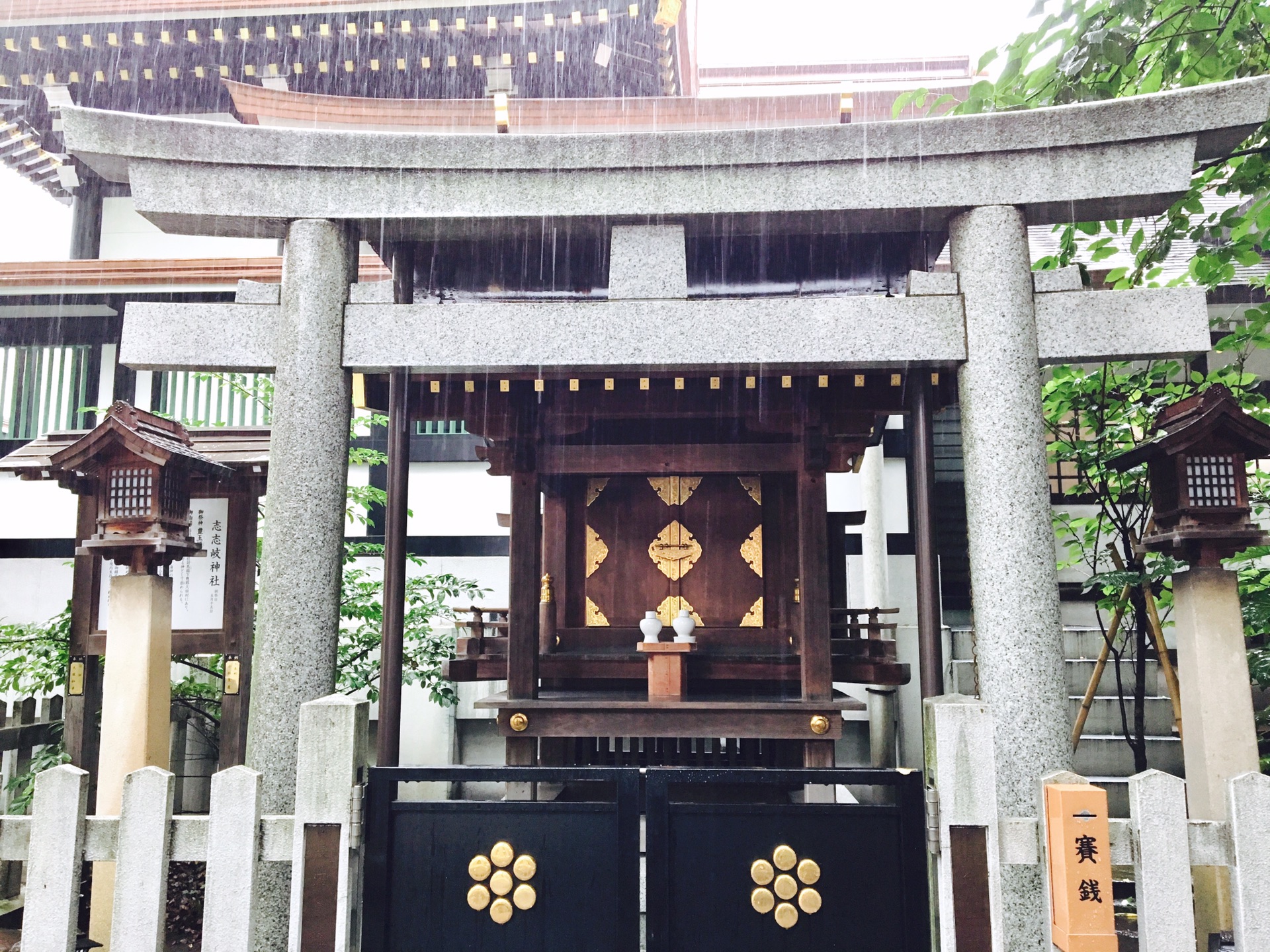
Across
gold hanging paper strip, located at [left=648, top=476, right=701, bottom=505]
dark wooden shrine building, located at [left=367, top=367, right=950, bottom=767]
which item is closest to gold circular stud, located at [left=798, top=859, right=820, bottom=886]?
dark wooden shrine building, located at [left=367, top=367, right=950, bottom=767]

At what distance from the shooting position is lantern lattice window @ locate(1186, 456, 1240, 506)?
5.53m

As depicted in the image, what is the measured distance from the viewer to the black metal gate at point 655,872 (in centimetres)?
444

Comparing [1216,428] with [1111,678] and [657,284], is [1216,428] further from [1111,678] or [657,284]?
[1111,678]

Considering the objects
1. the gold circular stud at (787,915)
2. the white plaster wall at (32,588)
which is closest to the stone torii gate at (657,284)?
the gold circular stud at (787,915)

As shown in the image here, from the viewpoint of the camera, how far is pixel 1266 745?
726 cm

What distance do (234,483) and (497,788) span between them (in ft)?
16.1

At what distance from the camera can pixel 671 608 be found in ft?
26.4

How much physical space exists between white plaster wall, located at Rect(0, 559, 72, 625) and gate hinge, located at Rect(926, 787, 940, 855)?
11.1 m

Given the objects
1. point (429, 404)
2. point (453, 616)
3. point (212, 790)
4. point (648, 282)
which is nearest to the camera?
point (212, 790)

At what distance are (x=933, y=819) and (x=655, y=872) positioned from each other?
1.34 m

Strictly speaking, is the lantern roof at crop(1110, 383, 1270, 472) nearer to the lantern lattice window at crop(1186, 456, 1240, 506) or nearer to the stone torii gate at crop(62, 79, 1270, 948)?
the lantern lattice window at crop(1186, 456, 1240, 506)

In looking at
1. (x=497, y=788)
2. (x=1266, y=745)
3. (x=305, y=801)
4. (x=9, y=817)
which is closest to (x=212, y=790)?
(x=305, y=801)

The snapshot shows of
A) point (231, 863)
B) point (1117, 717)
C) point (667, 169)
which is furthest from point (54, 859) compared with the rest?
point (1117, 717)

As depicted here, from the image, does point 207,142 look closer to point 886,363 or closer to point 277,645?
point 277,645
